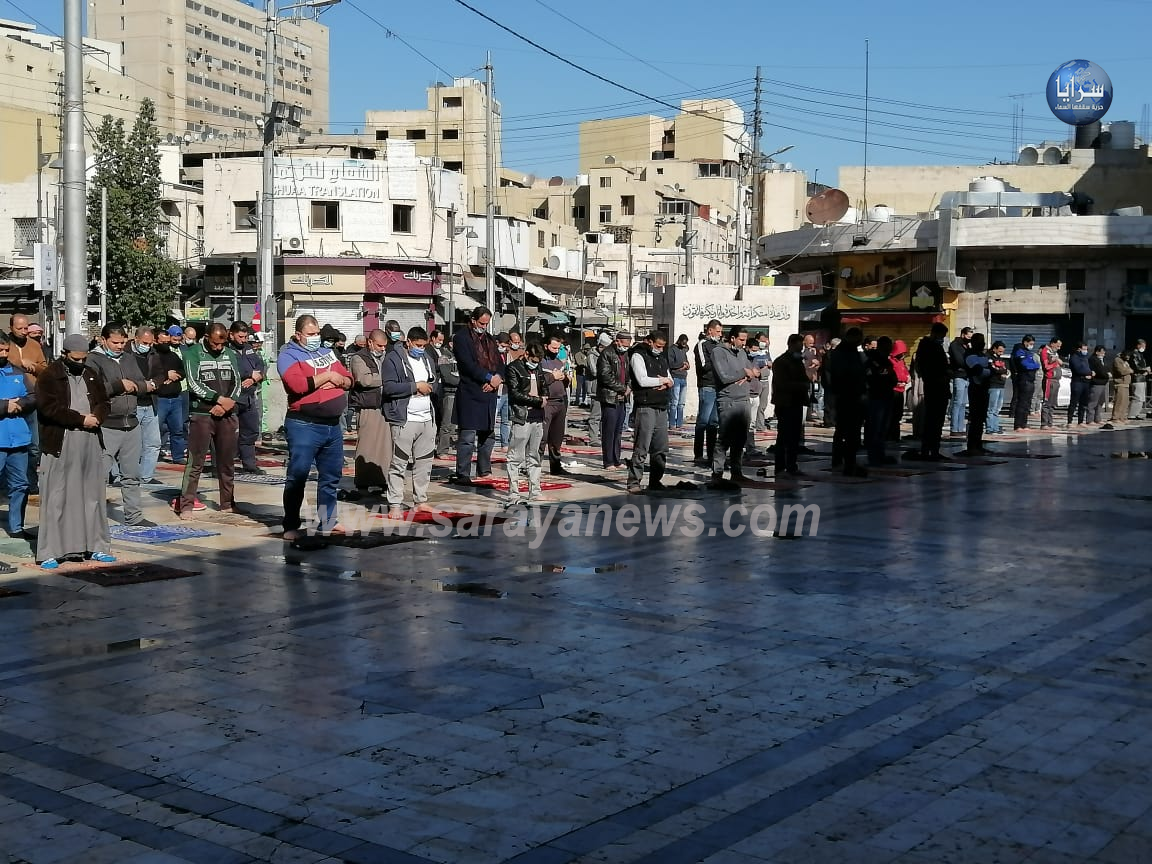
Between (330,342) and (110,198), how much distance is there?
110ft

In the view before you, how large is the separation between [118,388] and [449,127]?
71.1 metres

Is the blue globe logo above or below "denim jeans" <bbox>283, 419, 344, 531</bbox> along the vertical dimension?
above

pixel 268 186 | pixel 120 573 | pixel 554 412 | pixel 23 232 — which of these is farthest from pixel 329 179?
pixel 120 573

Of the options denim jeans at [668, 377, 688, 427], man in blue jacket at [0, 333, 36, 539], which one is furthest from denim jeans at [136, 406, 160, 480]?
denim jeans at [668, 377, 688, 427]

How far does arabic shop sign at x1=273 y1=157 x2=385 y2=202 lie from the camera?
4831cm

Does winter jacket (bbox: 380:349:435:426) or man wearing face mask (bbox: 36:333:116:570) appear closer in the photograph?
man wearing face mask (bbox: 36:333:116:570)

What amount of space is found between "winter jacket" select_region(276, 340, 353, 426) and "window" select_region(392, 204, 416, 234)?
39499mm

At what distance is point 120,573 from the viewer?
9.71 m

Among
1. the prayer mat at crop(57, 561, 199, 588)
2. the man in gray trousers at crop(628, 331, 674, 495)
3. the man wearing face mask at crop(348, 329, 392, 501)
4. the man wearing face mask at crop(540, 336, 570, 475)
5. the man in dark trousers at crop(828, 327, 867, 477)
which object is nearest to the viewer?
the prayer mat at crop(57, 561, 199, 588)

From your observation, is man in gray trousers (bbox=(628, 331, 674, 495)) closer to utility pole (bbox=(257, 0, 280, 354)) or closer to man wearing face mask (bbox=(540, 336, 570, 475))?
man wearing face mask (bbox=(540, 336, 570, 475))

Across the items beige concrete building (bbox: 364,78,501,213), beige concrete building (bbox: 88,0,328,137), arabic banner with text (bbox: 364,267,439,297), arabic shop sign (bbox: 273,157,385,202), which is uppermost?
beige concrete building (bbox: 88,0,328,137)

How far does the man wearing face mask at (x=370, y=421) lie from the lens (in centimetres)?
1298

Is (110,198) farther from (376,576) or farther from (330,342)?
(376,576)

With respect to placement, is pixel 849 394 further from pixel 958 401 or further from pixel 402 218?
pixel 402 218
